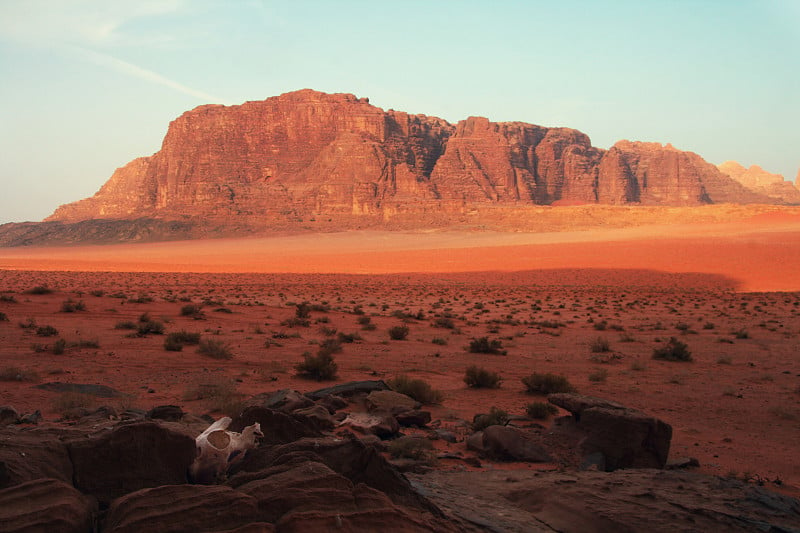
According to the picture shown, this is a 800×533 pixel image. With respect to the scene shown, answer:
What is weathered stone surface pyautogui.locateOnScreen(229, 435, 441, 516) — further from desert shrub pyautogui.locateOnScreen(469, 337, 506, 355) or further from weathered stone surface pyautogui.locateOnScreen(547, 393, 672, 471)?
desert shrub pyautogui.locateOnScreen(469, 337, 506, 355)

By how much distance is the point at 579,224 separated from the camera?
10406cm

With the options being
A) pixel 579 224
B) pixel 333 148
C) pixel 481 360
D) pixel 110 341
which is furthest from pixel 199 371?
pixel 333 148

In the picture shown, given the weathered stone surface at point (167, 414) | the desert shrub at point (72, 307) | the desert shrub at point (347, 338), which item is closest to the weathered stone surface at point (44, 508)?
the weathered stone surface at point (167, 414)

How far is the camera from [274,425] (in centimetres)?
534

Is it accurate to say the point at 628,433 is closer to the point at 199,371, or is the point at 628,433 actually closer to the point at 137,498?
the point at 137,498

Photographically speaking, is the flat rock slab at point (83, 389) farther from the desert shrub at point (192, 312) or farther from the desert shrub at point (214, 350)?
the desert shrub at point (192, 312)

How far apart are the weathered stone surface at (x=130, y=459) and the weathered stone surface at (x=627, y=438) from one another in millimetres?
4394

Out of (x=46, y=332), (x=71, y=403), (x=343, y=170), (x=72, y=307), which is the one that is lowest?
(x=71, y=403)

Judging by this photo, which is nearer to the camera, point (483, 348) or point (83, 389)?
point (83, 389)

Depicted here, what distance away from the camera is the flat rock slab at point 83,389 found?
29.9 feet

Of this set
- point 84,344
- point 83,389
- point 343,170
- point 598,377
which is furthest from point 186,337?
point 343,170

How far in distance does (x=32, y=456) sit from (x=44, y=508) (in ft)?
2.27

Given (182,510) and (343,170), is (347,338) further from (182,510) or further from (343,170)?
(343,170)

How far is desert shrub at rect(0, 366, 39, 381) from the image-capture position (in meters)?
10.0
